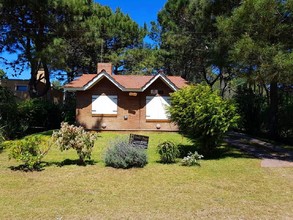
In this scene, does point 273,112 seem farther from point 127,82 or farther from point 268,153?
point 127,82

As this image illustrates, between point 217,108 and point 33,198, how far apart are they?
7.19 m

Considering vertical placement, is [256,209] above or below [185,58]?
below

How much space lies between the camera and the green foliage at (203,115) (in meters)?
11.5

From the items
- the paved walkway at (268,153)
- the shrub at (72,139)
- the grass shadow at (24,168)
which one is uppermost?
the shrub at (72,139)

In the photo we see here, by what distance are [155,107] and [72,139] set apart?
11.2 meters

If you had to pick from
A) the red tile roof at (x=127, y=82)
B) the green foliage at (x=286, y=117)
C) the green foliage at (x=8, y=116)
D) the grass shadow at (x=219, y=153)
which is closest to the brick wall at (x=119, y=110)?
the red tile roof at (x=127, y=82)

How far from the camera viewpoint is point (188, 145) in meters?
14.6

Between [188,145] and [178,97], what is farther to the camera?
[188,145]

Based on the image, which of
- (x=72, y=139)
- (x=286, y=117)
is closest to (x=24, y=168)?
(x=72, y=139)

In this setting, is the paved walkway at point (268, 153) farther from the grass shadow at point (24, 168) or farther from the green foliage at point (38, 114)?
the green foliage at point (38, 114)

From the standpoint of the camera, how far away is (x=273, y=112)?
1884cm

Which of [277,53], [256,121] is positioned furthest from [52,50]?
[256,121]

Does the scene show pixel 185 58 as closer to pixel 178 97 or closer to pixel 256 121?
pixel 256 121

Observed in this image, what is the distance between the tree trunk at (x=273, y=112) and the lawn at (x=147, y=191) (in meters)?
8.81
